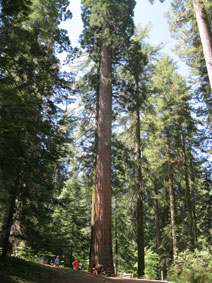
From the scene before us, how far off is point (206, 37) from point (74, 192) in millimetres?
17568

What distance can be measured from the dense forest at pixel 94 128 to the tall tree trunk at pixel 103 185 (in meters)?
0.05

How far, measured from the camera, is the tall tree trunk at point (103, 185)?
8.70 meters

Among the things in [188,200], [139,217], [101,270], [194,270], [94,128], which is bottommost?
[101,270]

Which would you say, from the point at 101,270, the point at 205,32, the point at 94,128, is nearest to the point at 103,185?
the point at 101,270

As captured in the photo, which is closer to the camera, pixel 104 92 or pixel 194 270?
pixel 194 270

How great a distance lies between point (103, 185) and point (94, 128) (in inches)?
183

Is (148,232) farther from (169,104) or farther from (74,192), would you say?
(169,104)

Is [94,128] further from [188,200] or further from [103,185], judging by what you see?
[188,200]

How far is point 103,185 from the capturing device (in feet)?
31.5

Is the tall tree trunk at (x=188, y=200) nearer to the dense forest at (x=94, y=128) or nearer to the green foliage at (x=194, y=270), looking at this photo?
the dense forest at (x=94, y=128)

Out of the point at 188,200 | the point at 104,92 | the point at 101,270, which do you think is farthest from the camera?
the point at 188,200

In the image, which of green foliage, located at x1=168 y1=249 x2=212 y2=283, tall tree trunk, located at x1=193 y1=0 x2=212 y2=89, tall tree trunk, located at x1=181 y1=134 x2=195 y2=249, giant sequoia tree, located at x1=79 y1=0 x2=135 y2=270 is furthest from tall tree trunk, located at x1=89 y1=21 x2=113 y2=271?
tall tree trunk, located at x1=181 y1=134 x2=195 y2=249

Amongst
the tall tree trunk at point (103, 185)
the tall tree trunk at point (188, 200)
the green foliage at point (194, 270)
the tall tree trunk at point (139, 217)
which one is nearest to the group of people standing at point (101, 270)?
the tall tree trunk at point (103, 185)

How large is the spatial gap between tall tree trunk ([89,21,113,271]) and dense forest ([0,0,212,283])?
47 mm
